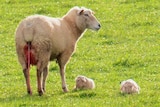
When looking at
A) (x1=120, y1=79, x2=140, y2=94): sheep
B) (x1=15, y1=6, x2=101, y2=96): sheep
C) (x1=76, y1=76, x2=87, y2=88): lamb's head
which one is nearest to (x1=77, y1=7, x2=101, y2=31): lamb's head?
(x1=15, y1=6, x2=101, y2=96): sheep

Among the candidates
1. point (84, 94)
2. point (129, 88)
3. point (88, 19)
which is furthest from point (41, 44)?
point (129, 88)

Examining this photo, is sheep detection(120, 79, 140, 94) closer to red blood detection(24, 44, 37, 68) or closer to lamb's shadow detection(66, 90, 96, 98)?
lamb's shadow detection(66, 90, 96, 98)

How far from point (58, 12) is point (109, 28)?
9.53 feet

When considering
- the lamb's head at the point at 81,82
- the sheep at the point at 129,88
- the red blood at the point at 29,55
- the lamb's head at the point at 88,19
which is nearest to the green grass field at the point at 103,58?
the sheep at the point at 129,88

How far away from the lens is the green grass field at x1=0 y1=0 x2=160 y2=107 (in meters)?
13.6

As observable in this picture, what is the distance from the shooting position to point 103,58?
61.4 ft

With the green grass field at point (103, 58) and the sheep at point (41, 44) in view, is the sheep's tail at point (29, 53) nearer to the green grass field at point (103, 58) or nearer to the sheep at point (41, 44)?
the sheep at point (41, 44)

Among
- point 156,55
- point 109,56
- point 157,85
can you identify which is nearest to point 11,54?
point 109,56

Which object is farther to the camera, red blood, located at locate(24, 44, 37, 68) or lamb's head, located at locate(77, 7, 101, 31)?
lamb's head, located at locate(77, 7, 101, 31)

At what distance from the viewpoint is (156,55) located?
1858 cm

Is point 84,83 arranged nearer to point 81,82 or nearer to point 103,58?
point 81,82

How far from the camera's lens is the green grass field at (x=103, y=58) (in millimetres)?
13555

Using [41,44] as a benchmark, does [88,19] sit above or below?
above

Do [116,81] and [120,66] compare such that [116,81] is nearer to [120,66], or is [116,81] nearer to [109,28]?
[120,66]
